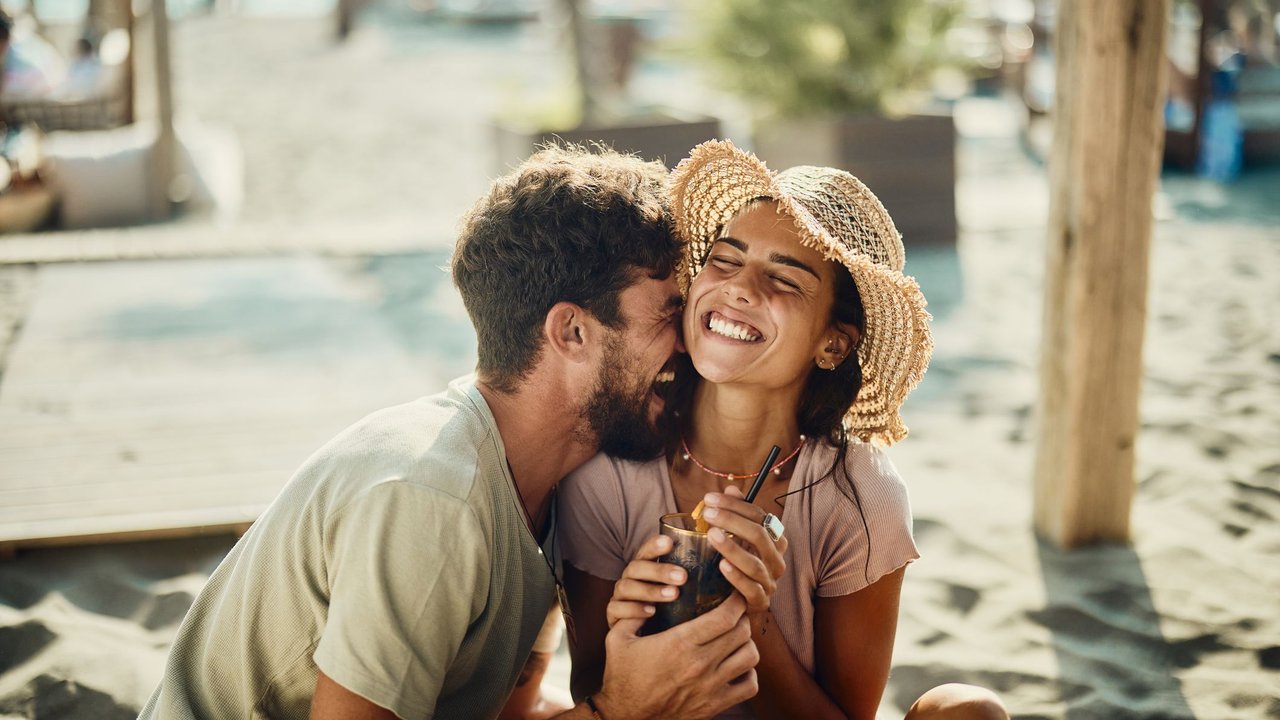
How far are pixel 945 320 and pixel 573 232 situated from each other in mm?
4939

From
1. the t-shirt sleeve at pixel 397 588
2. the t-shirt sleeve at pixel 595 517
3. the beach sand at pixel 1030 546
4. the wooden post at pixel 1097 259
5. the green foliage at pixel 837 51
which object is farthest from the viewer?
the green foliage at pixel 837 51

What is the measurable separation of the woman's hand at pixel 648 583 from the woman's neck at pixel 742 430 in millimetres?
654

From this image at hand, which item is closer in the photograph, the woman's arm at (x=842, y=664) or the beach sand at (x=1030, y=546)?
the woman's arm at (x=842, y=664)

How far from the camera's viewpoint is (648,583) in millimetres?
2074

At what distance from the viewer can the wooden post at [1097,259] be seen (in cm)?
377

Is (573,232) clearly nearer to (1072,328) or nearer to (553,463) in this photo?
(553,463)

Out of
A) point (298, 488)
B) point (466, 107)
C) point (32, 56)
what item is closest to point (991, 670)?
point (298, 488)

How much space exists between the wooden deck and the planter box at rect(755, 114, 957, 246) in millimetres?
3136

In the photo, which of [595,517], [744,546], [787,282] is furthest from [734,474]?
[744,546]

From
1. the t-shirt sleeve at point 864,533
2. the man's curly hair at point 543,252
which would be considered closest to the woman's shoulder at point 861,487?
the t-shirt sleeve at point 864,533

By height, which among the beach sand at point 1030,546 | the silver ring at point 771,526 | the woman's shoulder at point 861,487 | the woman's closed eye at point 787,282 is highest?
the woman's closed eye at point 787,282

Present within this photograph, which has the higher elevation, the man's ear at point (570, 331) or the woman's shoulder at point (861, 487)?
the man's ear at point (570, 331)

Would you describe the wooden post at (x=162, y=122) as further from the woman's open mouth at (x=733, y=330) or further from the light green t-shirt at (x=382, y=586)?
the woman's open mouth at (x=733, y=330)

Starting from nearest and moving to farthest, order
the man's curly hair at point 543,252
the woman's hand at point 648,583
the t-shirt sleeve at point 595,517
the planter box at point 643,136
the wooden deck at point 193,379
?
the woman's hand at point 648,583 → the man's curly hair at point 543,252 → the t-shirt sleeve at point 595,517 → the wooden deck at point 193,379 → the planter box at point 643,136
